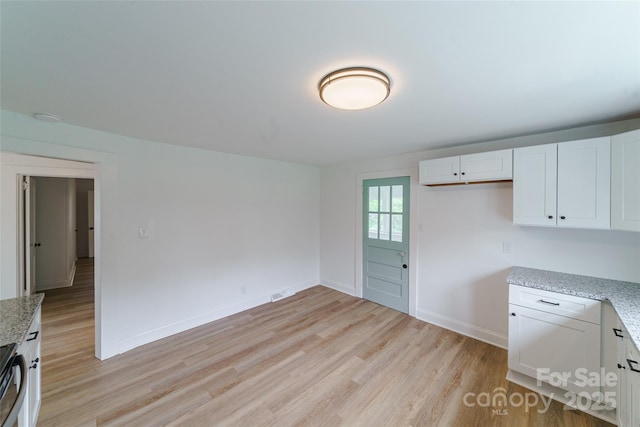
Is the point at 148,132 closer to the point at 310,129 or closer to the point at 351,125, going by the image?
the point at 310,129

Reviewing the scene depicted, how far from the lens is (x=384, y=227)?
12.1 ft

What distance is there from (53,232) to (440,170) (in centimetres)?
677

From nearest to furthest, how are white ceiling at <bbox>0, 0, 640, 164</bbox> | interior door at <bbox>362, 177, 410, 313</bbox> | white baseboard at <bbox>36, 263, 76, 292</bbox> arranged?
white ceiling at <bbox>0, 0, 640, 164</bbox>, interior door at <bbox>362, 177, 410, 313</bbox>, white baseboard at <bbox>36, 263, 76, 292</bbox>

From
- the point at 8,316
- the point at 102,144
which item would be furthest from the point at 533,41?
the point at 102,144

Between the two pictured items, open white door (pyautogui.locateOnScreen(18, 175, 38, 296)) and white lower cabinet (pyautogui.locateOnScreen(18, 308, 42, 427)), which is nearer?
white lower cabinet (pyautogui.locateOnScreen(18, 308, 42, 427))

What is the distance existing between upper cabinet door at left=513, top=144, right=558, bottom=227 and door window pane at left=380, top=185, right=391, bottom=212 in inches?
61.4

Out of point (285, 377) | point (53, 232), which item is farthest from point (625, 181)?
point (53, 232)

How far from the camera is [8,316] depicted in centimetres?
146

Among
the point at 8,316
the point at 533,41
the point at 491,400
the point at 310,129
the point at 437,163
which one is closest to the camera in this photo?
the point at 533,41

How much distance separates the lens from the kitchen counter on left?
1.25m

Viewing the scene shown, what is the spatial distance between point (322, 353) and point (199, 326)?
67.0 inches

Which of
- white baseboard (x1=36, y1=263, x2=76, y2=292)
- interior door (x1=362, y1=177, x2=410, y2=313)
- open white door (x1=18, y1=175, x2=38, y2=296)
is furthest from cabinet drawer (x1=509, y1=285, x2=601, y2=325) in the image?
white baseboard (x1=36, y1=263, x2=76, y2=292)

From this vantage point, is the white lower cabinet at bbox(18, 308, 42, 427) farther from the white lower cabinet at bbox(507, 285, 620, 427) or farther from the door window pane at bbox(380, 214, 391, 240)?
the door window pane at bbox(380, 214, 391, 240)

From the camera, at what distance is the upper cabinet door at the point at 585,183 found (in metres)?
1.90
